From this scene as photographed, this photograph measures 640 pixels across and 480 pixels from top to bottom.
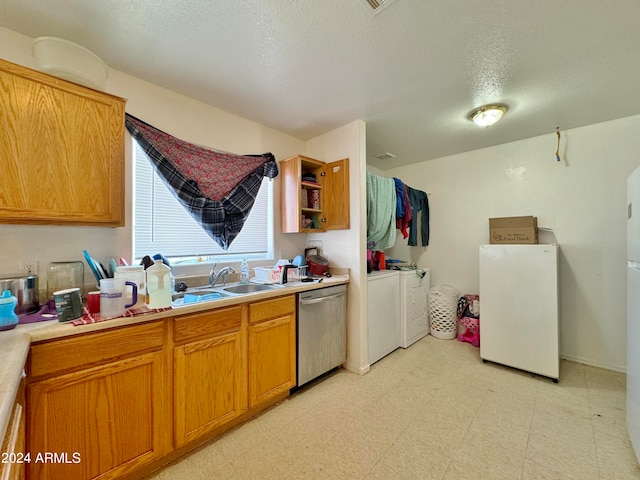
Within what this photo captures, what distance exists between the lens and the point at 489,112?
2283 millimetres

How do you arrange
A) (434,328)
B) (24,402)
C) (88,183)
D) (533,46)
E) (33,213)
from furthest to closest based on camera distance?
1. (434,328)
2. (533,46)
3. (88,183)
4. (33,213)
5. (24,402)

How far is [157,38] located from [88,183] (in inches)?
36.9

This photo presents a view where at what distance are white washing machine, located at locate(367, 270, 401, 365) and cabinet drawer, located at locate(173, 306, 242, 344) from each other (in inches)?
54.9

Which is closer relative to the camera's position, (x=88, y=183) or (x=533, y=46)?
(x=88, y=183)

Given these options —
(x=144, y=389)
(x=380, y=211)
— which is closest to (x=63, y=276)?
→ (x=144, y=389)

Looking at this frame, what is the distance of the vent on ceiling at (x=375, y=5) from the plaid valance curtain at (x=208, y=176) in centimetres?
152

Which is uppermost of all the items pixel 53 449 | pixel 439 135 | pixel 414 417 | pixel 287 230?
pixel 439 135

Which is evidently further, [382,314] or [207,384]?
[382,314]

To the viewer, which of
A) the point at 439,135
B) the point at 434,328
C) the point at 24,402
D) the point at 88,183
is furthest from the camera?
the point at 434,328

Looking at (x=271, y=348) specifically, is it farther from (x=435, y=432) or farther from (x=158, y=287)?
(x=435, y=432)

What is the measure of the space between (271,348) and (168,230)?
1239 millimetres

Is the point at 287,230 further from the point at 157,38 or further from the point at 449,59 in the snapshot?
the point at 449,59

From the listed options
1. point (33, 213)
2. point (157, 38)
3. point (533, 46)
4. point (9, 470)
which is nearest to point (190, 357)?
point (9, 470)

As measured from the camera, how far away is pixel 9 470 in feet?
2.31
